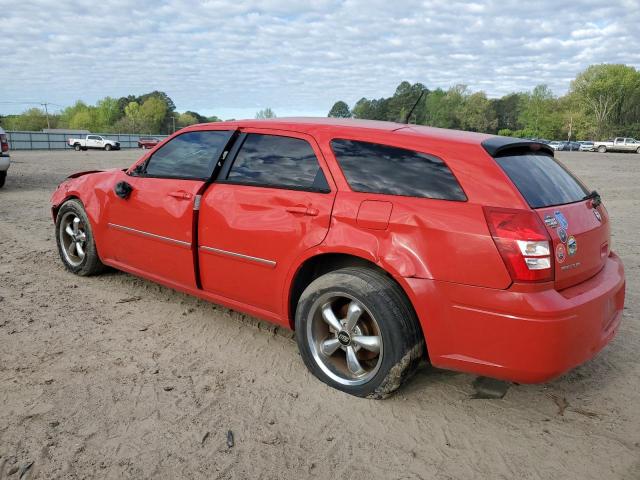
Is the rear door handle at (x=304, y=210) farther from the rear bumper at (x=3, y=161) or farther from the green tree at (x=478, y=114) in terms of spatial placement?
the green tree at (x=478, y=114)

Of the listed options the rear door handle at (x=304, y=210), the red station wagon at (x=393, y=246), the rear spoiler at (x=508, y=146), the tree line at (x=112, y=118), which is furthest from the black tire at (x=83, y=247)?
the tree line at (x=112, y=118)

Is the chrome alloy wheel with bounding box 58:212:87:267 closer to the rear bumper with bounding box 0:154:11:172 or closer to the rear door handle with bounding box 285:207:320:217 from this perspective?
the rear door handle with bounding box 285:207:320:217

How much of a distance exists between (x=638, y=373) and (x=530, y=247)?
64.7 inches

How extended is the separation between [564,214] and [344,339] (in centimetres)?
139

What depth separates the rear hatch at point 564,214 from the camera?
261 centimetres

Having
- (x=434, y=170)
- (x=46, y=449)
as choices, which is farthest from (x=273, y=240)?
(x=46, y=449)

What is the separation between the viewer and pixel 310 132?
3334mm

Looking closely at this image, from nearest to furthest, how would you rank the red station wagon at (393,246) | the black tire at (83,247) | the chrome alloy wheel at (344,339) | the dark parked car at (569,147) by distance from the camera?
the red station wagon at (393,246)
the chrome alloy wheel at (344,339)
the black tire at (83,247)
the dark parked car at (569,147)

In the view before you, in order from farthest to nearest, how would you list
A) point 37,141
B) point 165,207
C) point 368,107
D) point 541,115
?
point 541,115 < point 37,141 < point 368,107 < point 165,207

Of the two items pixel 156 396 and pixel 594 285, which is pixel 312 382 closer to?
pixel 156 396

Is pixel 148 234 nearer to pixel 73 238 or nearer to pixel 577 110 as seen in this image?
pixel 73 238

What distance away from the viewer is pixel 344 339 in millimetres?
3059

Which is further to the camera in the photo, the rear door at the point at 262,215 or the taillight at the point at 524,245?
the rear door at the point at 262,215

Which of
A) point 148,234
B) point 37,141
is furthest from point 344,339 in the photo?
point 37,141
